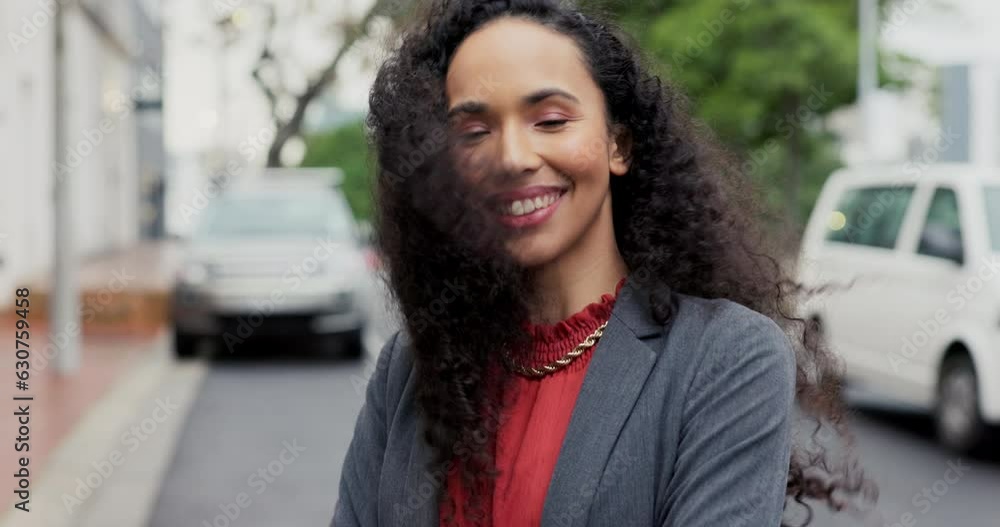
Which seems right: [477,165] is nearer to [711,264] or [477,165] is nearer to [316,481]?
[711,264]

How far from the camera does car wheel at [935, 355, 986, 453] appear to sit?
7.63 m

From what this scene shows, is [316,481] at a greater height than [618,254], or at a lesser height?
lesser

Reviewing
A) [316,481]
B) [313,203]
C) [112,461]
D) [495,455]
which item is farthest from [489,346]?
[313,203]

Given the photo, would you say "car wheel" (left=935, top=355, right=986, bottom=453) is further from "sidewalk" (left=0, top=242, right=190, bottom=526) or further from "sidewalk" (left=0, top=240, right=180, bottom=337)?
"sidewalk" (left=0, top=240, right=180, bottom=337)

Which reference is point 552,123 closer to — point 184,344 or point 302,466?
point 302,466

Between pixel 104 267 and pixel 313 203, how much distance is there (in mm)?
14070

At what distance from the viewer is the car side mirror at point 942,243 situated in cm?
789

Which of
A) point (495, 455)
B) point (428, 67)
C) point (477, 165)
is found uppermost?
point (428, 67)

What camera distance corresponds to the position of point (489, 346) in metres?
1.80

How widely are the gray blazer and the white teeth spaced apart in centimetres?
17

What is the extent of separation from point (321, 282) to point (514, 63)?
11.3 meters

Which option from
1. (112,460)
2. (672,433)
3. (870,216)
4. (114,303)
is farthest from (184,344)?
(672,433)

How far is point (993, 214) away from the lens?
7.91 meters

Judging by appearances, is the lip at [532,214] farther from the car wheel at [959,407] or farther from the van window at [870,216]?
the van window at [870,216]
